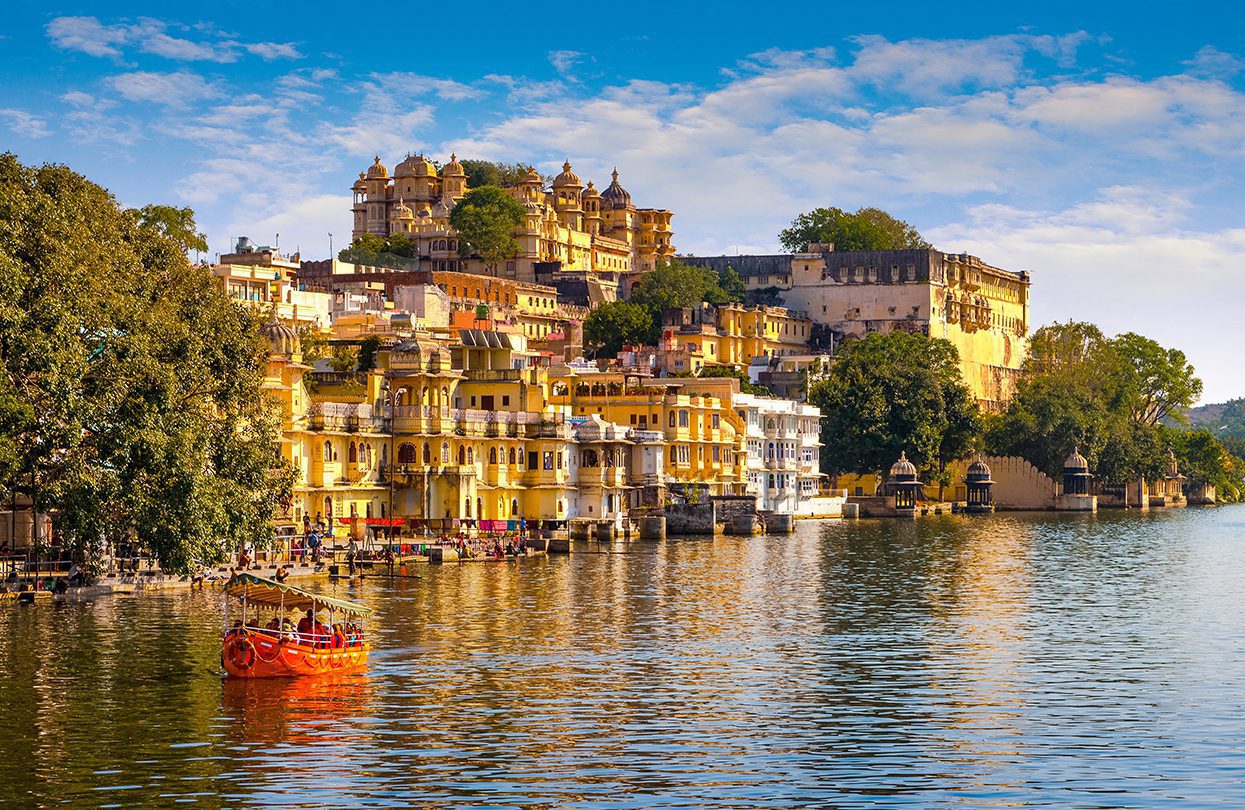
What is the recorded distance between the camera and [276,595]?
47406 millimetres

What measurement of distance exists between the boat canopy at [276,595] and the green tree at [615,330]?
126546 mm

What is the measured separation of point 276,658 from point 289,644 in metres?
0.48

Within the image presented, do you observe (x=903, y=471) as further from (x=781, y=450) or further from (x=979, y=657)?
(x=979, y=657)

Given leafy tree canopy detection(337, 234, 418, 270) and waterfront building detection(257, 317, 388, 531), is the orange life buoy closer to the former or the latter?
waterfront building detection(257, 317, 388, 531)

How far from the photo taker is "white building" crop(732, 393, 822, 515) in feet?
450

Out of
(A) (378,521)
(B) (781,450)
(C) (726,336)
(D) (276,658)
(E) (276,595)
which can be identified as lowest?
(D) (276,658)

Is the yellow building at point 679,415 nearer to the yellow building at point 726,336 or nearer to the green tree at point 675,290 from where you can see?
the yellow building at point 726,336

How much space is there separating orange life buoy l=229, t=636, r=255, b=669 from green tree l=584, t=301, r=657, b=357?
13082cm

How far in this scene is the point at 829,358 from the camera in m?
178

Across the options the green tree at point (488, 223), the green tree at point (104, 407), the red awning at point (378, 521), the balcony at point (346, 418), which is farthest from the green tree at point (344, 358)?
the green tree at point (488, 223)

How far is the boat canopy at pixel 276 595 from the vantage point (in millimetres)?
45344

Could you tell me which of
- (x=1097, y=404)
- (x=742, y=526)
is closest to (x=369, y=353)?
(x=742, y=526)

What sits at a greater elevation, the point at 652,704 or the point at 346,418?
the point at 346,418

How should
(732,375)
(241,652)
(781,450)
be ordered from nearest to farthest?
(241,652) < (781,450) < (732,375)
